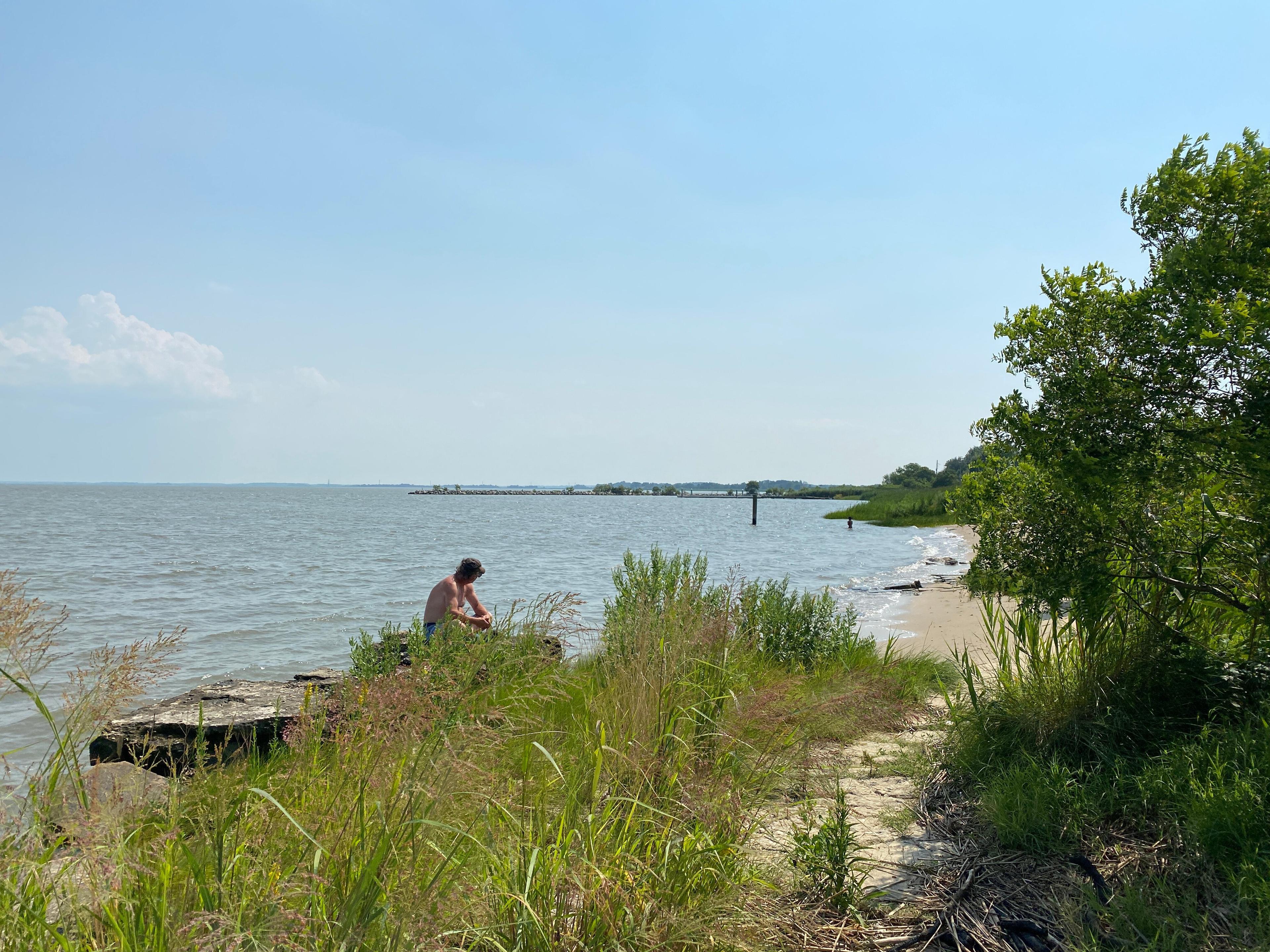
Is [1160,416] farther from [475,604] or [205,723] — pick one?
[475,604]

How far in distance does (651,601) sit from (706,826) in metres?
3.68

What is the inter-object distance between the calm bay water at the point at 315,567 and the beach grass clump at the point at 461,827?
4.25 m

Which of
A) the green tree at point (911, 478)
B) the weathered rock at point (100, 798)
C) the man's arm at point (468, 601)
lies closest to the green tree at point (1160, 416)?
the weathered rock at point (100, 798)

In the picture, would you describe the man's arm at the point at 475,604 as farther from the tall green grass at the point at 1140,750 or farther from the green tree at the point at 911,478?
the green tree at the point at 911,478

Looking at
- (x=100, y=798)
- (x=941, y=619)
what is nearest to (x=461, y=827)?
(x=100, y=798)

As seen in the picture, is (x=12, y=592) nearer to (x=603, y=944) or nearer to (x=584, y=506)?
(x=603, y=944)

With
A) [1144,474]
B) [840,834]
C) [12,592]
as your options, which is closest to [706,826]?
[840,834]

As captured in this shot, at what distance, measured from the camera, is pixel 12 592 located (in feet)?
7.03

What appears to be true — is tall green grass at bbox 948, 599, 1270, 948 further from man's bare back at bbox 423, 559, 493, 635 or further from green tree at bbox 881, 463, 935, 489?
green tree at bbox 881, 463, 935, 489

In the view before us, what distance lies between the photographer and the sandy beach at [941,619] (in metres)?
12.1

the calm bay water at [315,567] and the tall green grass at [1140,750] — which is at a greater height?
the tall green grass at [1140,750]

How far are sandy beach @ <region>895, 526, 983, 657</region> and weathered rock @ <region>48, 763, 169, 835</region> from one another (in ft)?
31.0

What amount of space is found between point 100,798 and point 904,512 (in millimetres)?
60882

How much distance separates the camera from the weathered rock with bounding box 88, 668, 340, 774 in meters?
5.66
